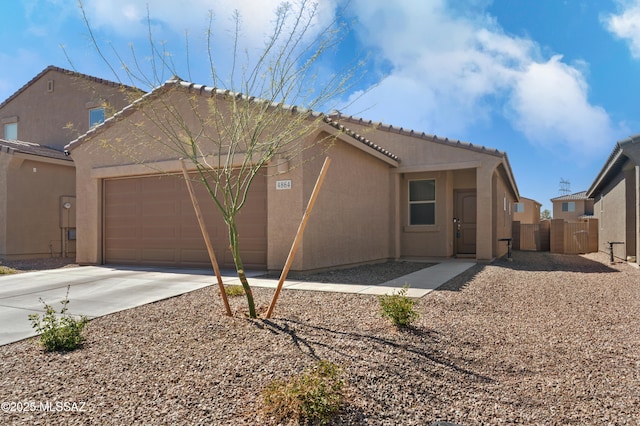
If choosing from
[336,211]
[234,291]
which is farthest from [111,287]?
[336,211]

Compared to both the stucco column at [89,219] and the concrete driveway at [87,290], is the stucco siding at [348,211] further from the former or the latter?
the stucco column at [89,219]

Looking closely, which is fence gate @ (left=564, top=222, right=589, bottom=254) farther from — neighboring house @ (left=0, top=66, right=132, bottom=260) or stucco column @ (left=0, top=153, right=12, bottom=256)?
stucco column @ (left=0, top=153, right=12, bottom=256)

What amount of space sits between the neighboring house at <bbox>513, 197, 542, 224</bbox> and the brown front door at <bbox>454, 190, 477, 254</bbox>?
29512mm

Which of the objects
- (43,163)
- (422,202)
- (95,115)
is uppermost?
(95,115)

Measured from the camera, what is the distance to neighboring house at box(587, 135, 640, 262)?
11.0 meters

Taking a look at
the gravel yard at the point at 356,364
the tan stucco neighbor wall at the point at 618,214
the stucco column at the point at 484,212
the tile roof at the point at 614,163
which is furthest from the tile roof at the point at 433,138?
the gravel yard at the point at 356,364

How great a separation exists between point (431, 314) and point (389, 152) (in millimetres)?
8633

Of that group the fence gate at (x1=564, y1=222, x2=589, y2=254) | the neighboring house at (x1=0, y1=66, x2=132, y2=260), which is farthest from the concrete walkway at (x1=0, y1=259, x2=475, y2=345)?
the fence gate at (x1=564, y1=222, x2=589, y2=254)

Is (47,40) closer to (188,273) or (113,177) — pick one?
A: (188,273)

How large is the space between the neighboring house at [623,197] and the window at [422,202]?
17.1 ft

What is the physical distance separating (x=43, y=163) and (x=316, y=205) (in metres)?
11.6

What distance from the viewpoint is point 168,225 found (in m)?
10.9

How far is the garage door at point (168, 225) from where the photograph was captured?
32.0 feet

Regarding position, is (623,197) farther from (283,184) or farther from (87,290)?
(87,290)
